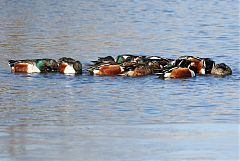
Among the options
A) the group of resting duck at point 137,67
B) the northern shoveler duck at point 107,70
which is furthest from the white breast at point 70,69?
the northern shoveler duck at point 107,70

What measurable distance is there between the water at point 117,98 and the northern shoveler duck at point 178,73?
0.45ft

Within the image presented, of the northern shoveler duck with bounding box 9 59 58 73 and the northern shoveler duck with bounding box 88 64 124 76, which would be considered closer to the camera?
the northern shoveler duck with bounding box 88 64 124 76

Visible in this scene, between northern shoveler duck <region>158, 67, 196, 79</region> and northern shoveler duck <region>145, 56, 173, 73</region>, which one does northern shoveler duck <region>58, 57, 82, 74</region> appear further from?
northern shoveler duck <region>158, 67, 196, 79</region>

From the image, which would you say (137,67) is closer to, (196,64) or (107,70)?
(107,70)

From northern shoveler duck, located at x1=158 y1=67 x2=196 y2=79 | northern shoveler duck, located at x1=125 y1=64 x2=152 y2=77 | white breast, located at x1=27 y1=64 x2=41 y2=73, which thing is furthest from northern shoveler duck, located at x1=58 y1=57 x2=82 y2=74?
northern shoveler duck, located at x1=158 y1=67 x2=196 y2=79

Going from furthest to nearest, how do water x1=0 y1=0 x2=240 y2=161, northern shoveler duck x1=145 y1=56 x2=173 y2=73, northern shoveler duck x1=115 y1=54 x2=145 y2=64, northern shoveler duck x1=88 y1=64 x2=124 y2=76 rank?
1. northern shoveler duck x1=115 y1=54 x2=145 y2=64
2. northern shoveler duck x1=145 y1=56 x2=173 y2=73
3. northern shoveler duck x1=88 y1=64 x2=124 y2=76
4. water x1=0 y1=0 x2=240 y2=161

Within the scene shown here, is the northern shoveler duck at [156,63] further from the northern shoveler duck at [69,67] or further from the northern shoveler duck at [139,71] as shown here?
the northern shoveler duck at [69,67]

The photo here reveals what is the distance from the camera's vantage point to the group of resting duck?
1384 centimetres

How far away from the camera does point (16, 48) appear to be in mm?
17547

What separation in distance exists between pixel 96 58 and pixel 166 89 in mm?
3723

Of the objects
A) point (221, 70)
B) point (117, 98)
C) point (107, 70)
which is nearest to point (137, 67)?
point (107, 70)

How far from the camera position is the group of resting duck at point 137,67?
45.4ft

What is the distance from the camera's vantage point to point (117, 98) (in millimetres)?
11812

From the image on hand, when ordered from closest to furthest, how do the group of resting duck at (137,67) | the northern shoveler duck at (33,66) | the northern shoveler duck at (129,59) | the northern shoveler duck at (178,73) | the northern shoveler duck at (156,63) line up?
1. the northern shoveler duck at (178,73)
2. the group of resting duck at (137,67)
3. the northern shoveler duck at (156,63)
4. the northern shoveler duck at (33,66)
5. the northern shoveler duck at (129,59)
